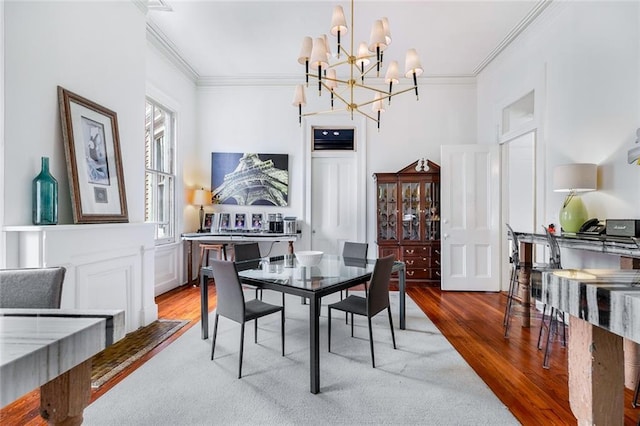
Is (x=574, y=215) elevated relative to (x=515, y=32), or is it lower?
lower

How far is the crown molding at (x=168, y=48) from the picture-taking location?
155 inches

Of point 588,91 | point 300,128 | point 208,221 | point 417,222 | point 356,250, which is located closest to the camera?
point 588,91

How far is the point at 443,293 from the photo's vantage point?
14.6 ft

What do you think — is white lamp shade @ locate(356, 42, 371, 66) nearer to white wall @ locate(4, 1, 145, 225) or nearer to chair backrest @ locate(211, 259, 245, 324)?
chair backrest @ locate(211, 259, 245, 324)

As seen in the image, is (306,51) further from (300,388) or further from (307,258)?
(300,388)

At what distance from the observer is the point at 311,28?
389 cm

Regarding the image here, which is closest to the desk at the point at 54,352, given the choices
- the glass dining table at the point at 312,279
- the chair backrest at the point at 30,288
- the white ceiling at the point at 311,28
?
the chair backrest at the point at 30,288

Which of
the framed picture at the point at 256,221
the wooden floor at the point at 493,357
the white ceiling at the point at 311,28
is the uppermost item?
the white ceiling at the point at 311,28

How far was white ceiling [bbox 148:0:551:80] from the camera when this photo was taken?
11.4ft

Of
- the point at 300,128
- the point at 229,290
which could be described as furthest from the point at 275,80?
the point at 229,290

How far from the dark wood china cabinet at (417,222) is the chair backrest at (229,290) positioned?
3.09 m

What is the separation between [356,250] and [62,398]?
2.86 meters

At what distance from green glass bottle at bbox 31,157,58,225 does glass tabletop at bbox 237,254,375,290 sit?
1363 millimetres

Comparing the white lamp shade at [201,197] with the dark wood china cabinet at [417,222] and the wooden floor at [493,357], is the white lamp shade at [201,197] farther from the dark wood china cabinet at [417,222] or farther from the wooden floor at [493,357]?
the dark wood china cabinet at [417,222]
